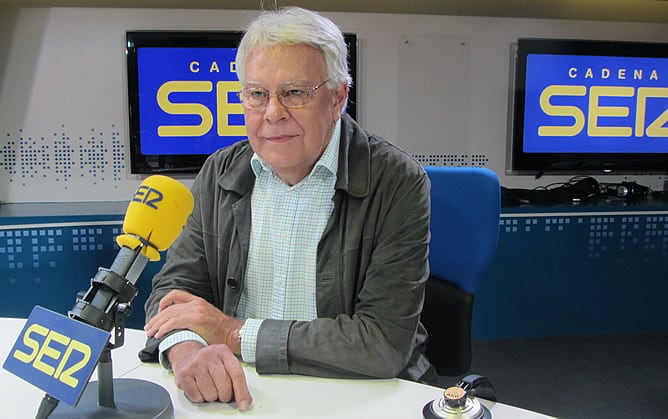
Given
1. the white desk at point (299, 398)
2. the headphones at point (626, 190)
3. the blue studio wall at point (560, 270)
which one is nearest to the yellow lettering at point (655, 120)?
the headphones at point (626, 190)

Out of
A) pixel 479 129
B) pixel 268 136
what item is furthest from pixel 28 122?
pixel 479 129

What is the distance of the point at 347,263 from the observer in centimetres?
123

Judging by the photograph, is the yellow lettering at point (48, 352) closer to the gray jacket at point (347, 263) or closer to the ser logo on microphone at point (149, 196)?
the ser logo on microphone at point (149, 196)

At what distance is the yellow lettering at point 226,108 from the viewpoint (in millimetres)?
3012

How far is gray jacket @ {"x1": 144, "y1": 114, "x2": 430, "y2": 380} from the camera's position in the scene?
3.39ft

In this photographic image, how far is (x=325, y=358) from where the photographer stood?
1020 mm

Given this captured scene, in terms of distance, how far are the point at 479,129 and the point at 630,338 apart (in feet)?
4.93

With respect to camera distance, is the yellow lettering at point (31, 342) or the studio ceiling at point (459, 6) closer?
the yellow lettering at point (31, 342)

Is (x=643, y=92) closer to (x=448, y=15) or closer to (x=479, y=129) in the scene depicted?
(x=479, y=129)

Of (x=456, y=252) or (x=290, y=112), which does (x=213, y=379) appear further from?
(x=456, y=252)

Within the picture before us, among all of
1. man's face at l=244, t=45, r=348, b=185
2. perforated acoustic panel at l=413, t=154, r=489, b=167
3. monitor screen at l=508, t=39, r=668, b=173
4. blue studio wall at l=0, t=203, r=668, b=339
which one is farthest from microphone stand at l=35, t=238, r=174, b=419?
monitor screen at l=508, t=39, r=668, b=173

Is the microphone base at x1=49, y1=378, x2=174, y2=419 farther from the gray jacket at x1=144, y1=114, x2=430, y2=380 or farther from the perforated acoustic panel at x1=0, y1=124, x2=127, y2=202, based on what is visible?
the perforated acoustic panel at x1=0, y1=124, x2=127, y2=202

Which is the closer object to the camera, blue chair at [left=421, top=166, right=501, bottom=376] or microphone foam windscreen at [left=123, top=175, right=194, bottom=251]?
microphone foam windscreen at [left=123, top=175, right=194, bottom=251]

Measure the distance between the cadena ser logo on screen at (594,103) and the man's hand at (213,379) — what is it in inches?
109
